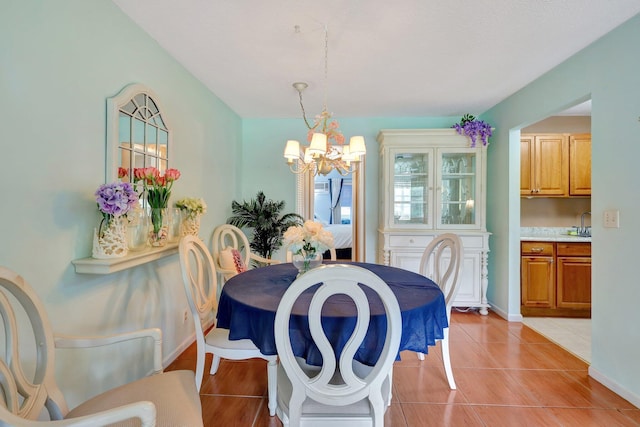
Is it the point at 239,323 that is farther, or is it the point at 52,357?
the point at 239,323

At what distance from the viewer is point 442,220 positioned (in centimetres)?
367

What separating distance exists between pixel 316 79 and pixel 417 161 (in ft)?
5.32

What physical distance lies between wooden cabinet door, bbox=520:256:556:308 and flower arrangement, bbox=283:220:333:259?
2774mm

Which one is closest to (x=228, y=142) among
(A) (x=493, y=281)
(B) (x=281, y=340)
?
(B) (x=281, y=340)

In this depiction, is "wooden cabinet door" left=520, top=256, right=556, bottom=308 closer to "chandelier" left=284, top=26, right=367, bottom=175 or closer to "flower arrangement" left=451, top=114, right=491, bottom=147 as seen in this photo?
"flower arrangement" left=451, top=114, right=491, bottom=147

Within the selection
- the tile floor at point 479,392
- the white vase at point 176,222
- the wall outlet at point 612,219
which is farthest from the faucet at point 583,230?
the white vase at point 176,222

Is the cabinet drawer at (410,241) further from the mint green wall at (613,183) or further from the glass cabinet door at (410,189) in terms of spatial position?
the mint green wall at (613,183)

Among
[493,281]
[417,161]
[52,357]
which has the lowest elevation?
[493,281]

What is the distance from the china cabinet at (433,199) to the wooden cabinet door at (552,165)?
67 cm

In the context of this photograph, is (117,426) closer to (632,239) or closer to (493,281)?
(632,239)

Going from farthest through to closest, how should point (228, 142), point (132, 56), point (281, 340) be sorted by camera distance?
point (228, 142)
point (132, 56)
point (281, 340)

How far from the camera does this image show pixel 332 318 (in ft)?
4.33

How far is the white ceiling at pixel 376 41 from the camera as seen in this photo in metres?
1.81

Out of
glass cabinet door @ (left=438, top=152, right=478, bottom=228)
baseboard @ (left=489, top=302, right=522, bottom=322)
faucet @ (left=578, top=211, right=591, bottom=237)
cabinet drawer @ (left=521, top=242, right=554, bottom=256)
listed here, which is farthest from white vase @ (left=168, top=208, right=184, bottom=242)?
Answer: faucet @ (left=578, top=211, right=591, bottom=237)
